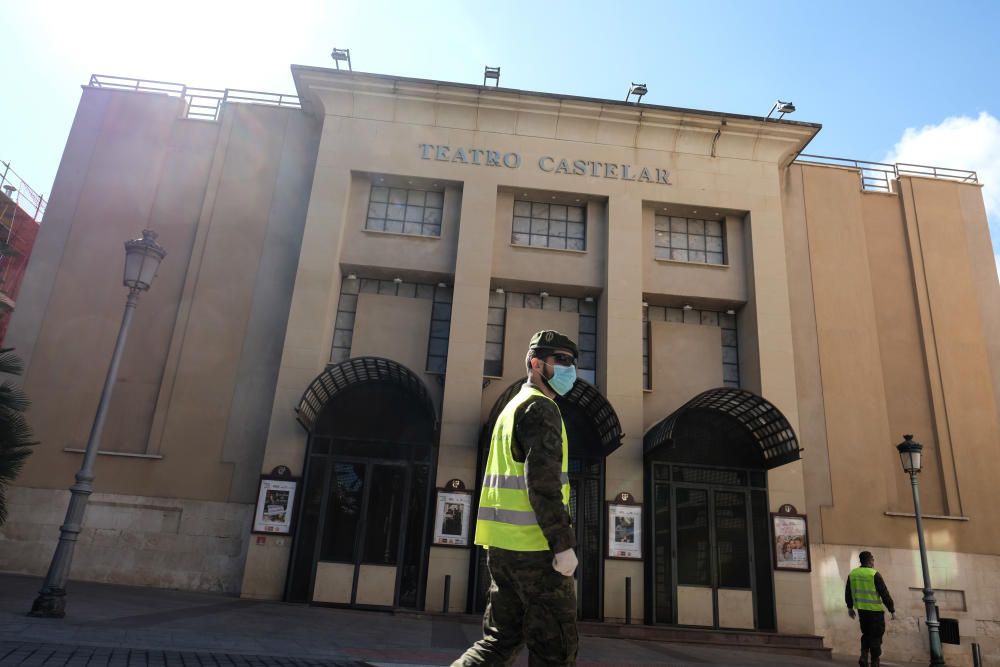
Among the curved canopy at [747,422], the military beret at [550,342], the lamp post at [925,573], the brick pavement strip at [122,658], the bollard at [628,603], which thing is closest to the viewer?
the military beret at [550,342]

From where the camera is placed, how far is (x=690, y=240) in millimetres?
16500

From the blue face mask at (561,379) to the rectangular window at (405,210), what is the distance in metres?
11.8

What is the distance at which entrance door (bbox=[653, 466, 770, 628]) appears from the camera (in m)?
12.9

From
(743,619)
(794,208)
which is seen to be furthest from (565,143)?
(743,619)

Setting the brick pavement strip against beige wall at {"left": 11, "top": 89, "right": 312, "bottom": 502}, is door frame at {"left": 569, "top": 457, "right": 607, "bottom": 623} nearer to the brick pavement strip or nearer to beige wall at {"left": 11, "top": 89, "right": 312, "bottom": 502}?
beige wall at {"left": 11, "top": 89, "right": 312, "bottom": 502}

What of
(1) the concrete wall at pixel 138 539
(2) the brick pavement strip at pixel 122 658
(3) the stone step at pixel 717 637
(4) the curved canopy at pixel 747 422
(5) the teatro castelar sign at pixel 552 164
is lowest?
(3) the stone step at pixel 717 637

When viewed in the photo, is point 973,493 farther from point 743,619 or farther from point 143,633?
point 143,633

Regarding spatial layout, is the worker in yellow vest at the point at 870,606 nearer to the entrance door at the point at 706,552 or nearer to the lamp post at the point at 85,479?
the entrance door at the point at 706,552

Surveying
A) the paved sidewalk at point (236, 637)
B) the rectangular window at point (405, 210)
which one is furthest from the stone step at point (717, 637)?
the rectangular window at point (405, 210)

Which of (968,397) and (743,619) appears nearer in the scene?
(743,619)

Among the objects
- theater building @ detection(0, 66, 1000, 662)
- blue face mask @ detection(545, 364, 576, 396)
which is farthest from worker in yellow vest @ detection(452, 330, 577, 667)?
theater building @ detection(0, 66, 1000, 662)

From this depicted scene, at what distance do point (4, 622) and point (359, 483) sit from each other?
703 cm

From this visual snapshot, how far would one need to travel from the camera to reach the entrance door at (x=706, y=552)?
12.9 metres

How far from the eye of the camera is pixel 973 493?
14688 millimetres
